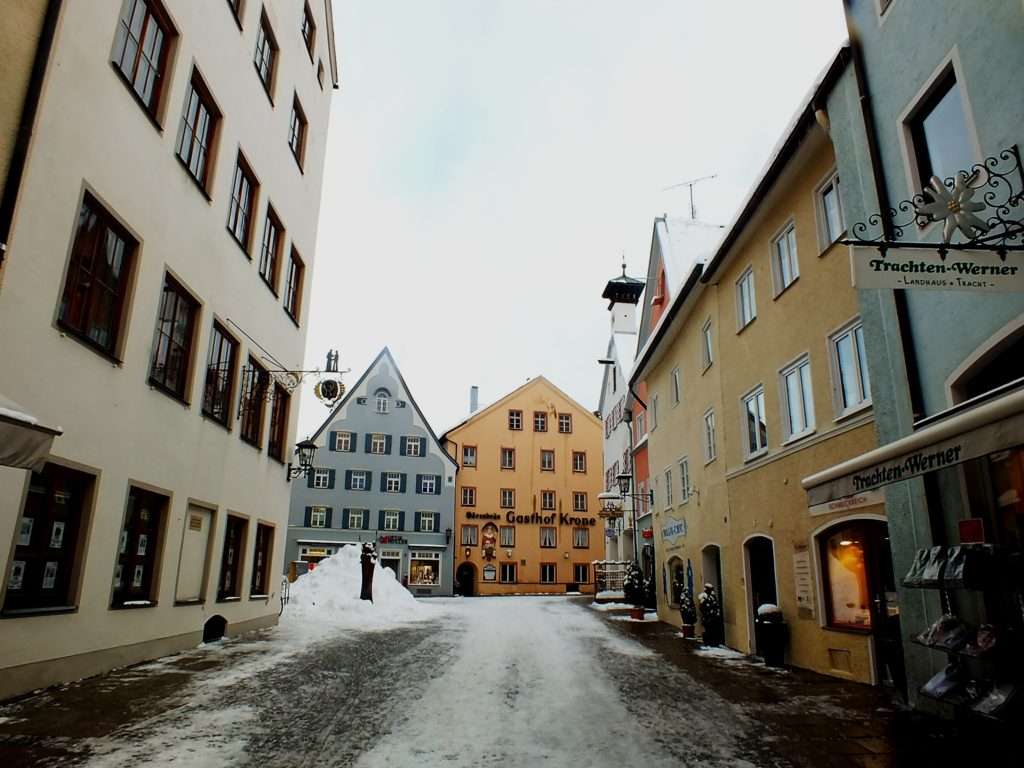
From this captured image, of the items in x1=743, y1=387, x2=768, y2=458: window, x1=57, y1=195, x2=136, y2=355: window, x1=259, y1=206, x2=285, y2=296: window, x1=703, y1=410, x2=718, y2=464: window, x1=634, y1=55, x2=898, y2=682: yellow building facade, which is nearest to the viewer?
x1=57, y1=195, x2=136, y2=355: window

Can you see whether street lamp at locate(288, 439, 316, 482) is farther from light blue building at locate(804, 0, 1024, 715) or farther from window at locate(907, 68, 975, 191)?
window at locate(907, 68, 975, 191)

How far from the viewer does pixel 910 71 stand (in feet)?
26.1

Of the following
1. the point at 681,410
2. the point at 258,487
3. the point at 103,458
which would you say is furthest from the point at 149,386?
the point at 681,410

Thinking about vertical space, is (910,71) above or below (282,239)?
below

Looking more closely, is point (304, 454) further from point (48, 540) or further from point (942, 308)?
point (942, 308)

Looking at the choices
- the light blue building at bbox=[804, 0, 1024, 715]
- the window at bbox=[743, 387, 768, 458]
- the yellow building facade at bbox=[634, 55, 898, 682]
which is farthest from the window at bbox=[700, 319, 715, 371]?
the light blue building at bbox=[804, 0, 1024, 715]

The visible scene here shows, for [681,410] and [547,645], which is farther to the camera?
[681,410]

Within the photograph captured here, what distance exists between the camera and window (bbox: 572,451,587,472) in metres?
49.6

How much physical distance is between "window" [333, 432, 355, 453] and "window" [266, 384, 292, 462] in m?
25.9

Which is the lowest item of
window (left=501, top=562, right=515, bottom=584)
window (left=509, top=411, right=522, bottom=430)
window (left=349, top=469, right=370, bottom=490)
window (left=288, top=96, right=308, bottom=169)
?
window (left=501, top=562, right=515, bottom=584)

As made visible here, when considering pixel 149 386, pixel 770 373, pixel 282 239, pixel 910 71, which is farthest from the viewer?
pixel 282 239

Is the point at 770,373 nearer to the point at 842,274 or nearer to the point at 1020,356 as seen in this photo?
the point at 842,274

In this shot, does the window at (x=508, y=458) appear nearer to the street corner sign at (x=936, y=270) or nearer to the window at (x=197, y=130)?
the window at (x=197, y=130)

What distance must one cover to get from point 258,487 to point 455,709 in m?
9.90
